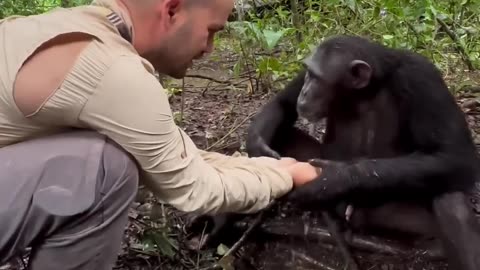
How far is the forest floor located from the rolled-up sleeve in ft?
2.44

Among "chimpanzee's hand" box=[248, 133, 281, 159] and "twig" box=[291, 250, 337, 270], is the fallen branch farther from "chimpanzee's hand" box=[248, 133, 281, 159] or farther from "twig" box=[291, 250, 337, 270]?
"chimpanzee's hand" box=[248, 133, 281, 159]

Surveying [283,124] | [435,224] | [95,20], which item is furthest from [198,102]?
[95,20]

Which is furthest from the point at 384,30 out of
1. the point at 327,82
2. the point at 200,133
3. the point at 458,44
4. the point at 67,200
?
the point at 67,200

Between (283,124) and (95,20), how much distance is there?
154 cm

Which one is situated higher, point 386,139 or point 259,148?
point 386,139

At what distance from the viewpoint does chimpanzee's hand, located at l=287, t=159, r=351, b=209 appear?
3.31m

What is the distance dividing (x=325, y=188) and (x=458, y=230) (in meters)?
0.56

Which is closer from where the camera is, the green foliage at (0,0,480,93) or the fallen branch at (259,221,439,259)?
the fallen branch at (259,221,439,259)

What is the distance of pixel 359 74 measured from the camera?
11.6 feet

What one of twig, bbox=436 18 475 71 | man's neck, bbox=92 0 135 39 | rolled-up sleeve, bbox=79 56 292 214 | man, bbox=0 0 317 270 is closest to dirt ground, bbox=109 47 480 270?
twig, bbox=436 18 475 71

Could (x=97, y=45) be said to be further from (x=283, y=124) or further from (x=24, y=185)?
(x=283, y=124)

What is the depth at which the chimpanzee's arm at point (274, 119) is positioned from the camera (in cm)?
385

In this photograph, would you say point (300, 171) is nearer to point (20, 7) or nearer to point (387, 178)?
point (387, 178)

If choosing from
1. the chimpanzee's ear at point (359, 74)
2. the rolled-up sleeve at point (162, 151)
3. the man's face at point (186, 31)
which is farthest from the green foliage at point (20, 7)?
the rolled-up sleeve at point (162, 151)
